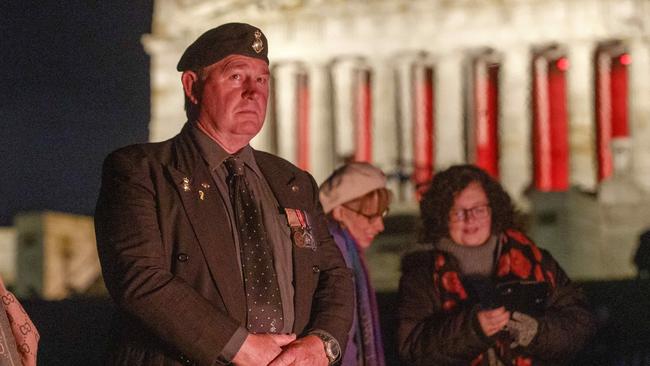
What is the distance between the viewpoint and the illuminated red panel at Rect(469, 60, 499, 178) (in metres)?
25.6

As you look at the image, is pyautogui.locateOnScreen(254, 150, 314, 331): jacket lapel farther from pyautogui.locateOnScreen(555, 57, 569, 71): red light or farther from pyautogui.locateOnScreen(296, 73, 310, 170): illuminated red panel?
pyautogui.locateOnScreen(555, 57, 569, 71): red light

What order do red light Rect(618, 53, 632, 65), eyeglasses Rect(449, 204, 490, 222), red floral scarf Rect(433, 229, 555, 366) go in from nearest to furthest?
red floral scarf Rect(433, 229, 555, 366)
eyeglasses Rect(449, 204, 490, 222)
red light Rect(618, 53, 632, 65)

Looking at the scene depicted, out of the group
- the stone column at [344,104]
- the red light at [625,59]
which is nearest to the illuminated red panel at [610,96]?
the red light at [625,59]

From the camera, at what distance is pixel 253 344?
132 inches

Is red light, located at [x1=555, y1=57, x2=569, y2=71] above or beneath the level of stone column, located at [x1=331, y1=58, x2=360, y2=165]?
above

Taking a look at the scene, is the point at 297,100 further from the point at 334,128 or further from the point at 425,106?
the point at 425,106

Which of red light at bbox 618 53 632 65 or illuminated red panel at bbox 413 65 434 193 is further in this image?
illuminated red panel at bbox 413 65 434 193

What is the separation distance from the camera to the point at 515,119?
82.6ft

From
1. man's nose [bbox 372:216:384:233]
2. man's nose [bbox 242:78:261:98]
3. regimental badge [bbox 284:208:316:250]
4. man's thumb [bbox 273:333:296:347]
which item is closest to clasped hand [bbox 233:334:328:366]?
man's thumb [bbox 273:333:296:347]

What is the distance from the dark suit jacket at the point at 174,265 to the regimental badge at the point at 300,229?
1.5 inches

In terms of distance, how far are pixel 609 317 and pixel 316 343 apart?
3035 mm

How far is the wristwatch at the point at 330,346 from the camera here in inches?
142

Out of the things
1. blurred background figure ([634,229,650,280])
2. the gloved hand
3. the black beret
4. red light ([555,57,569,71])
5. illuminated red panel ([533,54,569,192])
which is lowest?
the gloved hand

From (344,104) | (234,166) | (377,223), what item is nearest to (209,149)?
(234,166)
